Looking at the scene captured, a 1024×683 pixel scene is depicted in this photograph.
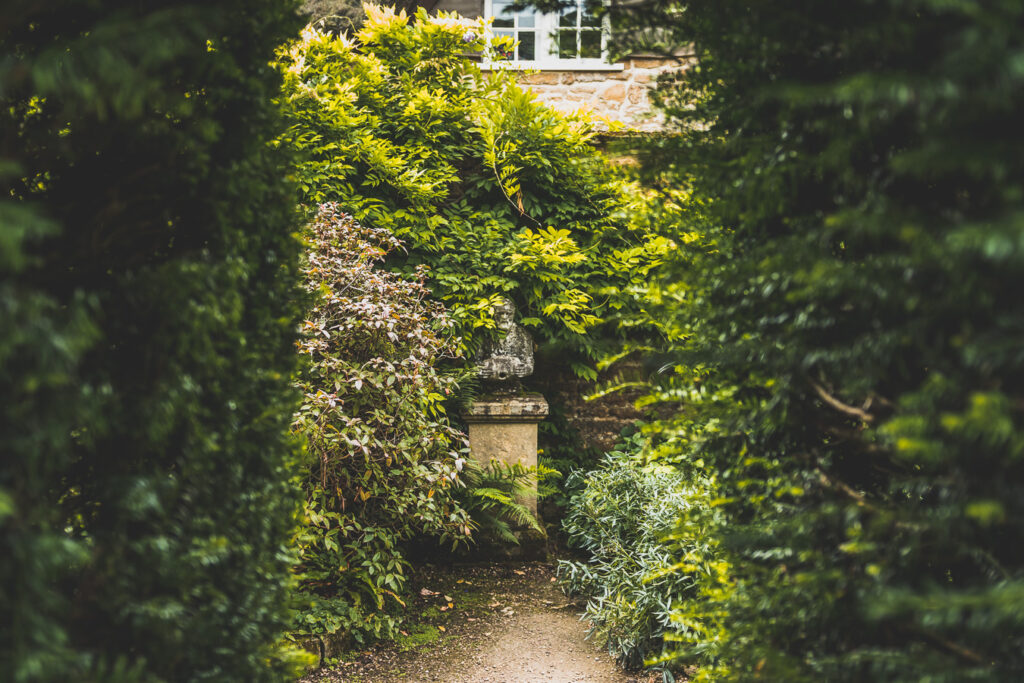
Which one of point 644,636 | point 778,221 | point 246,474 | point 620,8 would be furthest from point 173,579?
point 644,636

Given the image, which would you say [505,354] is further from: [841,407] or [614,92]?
[841,407]

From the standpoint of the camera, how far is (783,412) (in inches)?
67.7

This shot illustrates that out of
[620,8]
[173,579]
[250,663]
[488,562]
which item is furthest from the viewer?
[488,562]

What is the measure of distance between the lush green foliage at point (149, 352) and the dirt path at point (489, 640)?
2.23m

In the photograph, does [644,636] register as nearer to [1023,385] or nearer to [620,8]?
[1023,385]

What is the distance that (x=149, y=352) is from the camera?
4.88 ft

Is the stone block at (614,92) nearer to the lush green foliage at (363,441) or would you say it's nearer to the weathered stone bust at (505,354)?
the weathered stone bust at (505,354)

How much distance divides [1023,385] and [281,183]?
1.96m

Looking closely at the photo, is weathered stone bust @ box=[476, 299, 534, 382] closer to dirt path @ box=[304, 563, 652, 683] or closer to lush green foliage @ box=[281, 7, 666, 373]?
lush green foliage @ box=[281, 7, 666, 373]

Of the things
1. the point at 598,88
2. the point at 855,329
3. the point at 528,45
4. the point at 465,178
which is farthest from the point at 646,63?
the point at 855,329

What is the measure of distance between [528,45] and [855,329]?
276 inches

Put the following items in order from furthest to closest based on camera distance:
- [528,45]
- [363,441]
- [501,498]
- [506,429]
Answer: [528,45]
[506,429]
[501,498]
[363,441]

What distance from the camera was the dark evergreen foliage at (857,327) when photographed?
3.75 ft

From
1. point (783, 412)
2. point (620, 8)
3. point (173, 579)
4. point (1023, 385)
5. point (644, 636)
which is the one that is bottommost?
point (644, 636)
